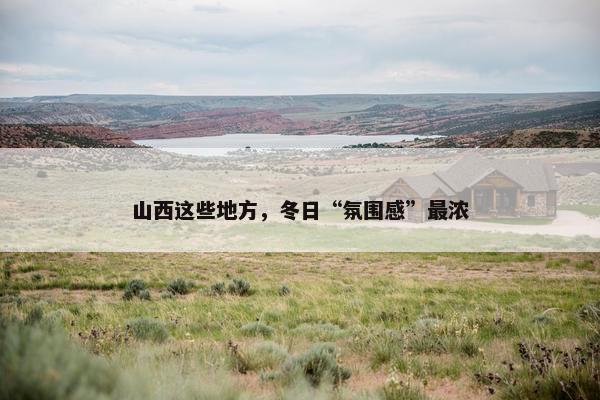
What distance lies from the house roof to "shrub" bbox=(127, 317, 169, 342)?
19.1 m

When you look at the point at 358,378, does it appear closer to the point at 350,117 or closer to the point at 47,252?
the point at 47,252

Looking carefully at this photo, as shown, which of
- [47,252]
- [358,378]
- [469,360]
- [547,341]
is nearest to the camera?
[358,378]

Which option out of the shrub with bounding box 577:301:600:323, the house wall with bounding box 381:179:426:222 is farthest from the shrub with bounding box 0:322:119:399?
the house wall with bounding box 381:179:426:222

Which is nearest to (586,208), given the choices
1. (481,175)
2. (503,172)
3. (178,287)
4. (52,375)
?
(503,172)

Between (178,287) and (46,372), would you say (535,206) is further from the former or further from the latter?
(46,372)

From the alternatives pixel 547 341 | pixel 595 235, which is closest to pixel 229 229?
pixel 595 235

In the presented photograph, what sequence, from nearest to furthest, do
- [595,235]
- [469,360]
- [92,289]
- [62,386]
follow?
Answer: 1. [62,386]
2. [469,360]
3. [92,289]
4. [595,235]

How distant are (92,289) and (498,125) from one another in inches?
2144

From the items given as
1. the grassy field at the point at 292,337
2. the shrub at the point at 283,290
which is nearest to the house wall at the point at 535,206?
the grassy field at the point at 292,337

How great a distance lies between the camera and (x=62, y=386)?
212cm

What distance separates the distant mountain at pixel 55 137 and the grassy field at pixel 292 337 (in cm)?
3796

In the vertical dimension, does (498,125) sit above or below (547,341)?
above

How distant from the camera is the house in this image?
2628 centimetres

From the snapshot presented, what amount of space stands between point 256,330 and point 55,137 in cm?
5915
